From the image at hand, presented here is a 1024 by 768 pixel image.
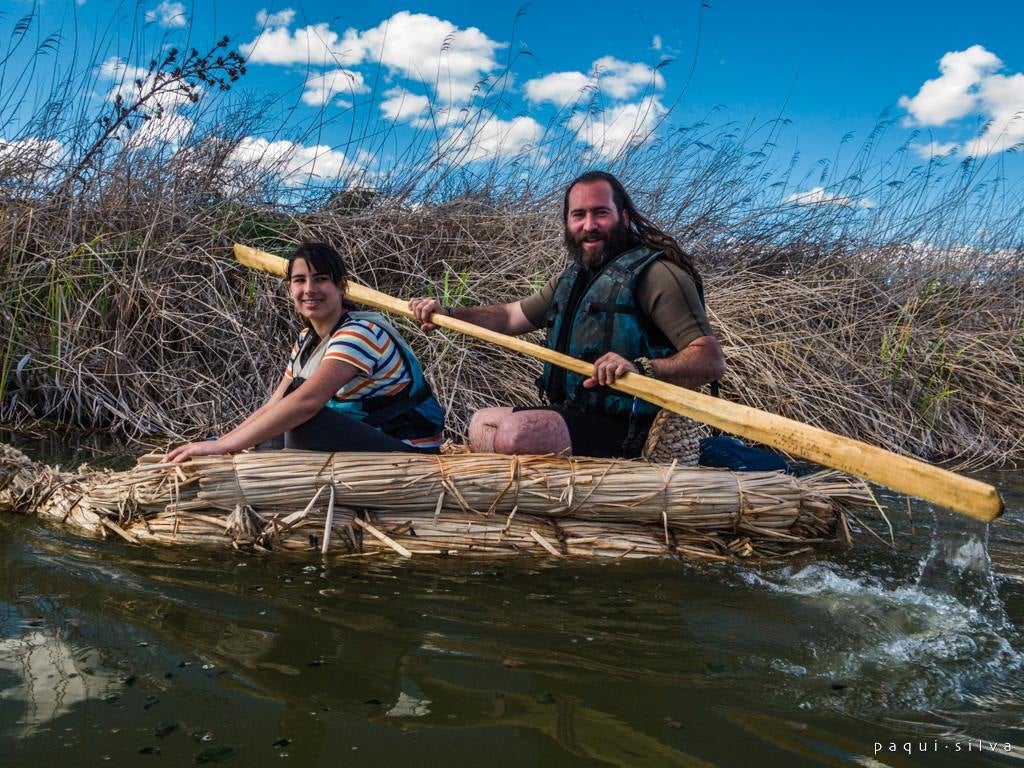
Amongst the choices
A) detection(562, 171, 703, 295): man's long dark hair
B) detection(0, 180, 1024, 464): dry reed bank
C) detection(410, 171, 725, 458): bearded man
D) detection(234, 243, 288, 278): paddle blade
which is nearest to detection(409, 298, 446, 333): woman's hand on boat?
detection(410, 171, 725, 458): bearded man

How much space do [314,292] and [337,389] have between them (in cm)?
38

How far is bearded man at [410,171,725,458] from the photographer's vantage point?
10.3 feet

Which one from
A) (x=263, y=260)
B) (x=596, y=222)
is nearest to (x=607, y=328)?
(x=596, y=222)

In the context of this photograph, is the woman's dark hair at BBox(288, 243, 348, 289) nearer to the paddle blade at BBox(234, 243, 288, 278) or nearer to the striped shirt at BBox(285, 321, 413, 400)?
the striped shirt at BBox(285, 321, 413, 400)

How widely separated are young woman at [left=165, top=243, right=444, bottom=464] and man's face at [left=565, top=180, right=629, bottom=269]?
0.80 metres

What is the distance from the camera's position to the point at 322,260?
3164 mm

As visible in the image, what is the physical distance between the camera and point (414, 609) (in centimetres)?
237

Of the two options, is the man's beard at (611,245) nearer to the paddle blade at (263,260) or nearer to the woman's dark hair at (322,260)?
the woman's dark hair at (322,260)

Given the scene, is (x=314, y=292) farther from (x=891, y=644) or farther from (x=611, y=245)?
(x=891, y=644)

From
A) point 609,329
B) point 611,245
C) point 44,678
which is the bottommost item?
point 44,678

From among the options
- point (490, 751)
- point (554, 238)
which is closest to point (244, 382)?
point (554, 238)

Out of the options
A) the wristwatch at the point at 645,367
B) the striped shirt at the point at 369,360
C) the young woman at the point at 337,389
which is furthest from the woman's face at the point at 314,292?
the wristwatch at the point at 645,367

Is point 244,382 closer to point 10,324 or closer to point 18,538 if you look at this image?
point 10,324

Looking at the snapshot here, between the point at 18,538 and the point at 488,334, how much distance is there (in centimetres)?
167
